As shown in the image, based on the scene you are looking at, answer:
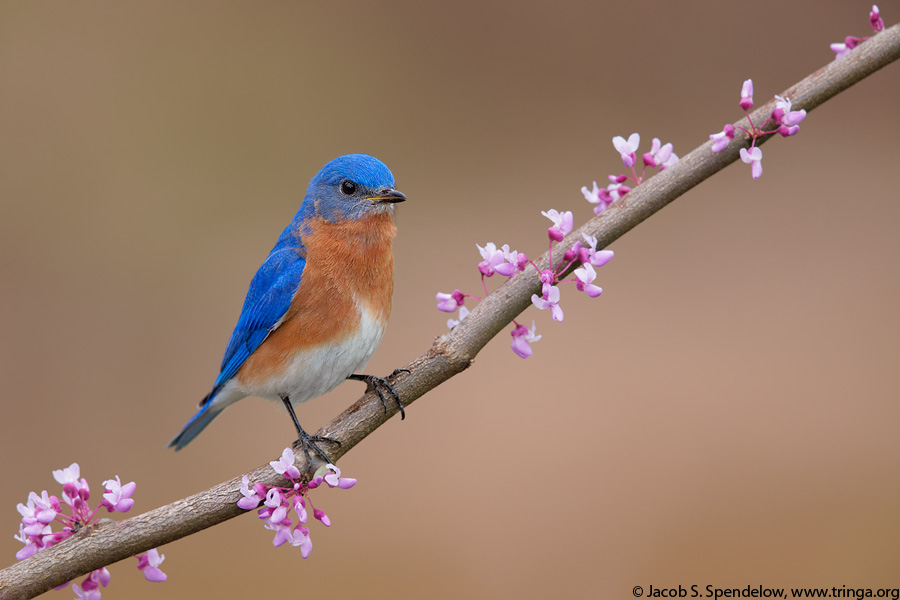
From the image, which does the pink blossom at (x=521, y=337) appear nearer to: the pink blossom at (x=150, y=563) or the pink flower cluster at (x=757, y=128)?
the pink flower cluster at (x=757, y=128)

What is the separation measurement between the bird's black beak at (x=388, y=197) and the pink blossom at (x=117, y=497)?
100 centimetres

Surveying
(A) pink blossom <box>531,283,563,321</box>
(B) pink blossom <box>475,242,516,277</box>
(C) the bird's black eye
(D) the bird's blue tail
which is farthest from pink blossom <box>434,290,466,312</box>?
(D) the bird's blue tail

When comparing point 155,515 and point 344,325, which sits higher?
point 344,325

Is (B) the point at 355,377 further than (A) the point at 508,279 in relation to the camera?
Yes

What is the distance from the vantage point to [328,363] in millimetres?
2182

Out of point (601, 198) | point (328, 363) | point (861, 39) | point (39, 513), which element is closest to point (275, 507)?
point (39, 513)

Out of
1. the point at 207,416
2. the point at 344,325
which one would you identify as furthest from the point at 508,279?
the point at 207,416

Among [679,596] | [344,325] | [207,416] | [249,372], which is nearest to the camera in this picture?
[344,325]

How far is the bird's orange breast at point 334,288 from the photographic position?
2178mm

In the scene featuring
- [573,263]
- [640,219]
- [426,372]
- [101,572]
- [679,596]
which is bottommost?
[101,572]

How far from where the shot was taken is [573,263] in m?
1.66

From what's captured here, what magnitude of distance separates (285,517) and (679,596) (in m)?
2.02

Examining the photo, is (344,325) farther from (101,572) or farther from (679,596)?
(679,596)

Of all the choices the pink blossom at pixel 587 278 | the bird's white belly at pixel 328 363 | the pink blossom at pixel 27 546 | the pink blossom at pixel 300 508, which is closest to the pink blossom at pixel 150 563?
the pink blossom at pixel 27 546
